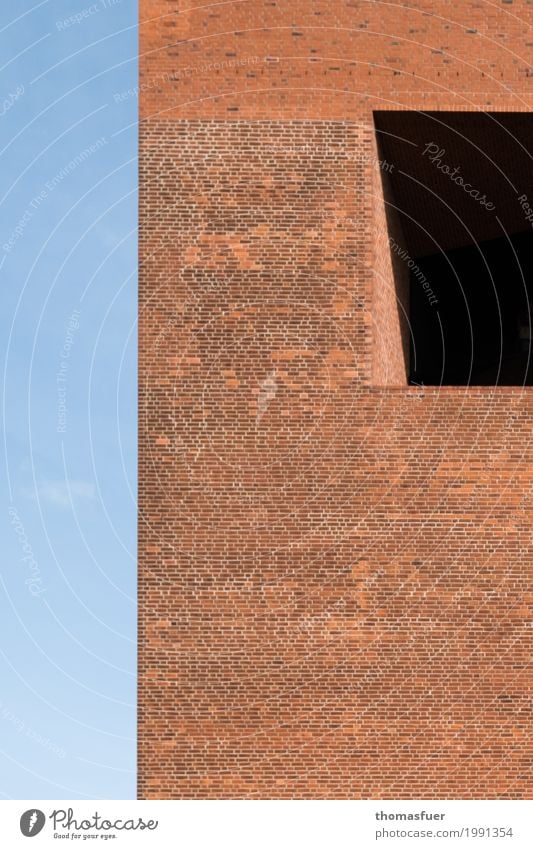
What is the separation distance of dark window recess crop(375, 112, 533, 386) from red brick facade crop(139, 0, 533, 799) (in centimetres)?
78

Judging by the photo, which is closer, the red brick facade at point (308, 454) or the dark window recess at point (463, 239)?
the red brick facade at point (308, 454)

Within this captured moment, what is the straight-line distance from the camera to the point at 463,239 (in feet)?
64.1

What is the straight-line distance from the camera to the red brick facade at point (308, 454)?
1551cm

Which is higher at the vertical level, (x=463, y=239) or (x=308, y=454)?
(x=463, y=239)

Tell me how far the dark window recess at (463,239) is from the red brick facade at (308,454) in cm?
78

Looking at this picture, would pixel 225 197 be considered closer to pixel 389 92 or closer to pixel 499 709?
pixel 389 92

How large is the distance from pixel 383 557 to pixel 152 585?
8.86ft

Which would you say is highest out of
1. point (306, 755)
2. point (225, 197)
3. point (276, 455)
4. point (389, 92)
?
point (389, 92)

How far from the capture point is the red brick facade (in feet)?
50.9

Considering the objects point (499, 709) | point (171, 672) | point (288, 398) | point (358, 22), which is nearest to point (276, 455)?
point (288, 398)

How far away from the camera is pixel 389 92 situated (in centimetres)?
1655

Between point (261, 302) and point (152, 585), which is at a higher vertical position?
point (261, 302)

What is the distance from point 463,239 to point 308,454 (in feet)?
17.3

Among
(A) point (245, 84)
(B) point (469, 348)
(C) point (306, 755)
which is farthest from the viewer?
(B) point (469, 348)
